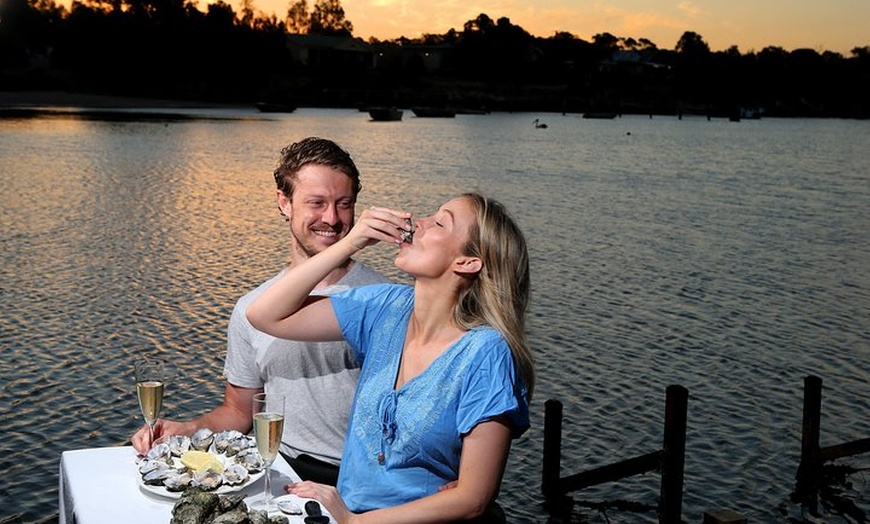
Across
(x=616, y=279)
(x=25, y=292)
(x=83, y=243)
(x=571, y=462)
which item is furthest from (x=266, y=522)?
(x=83, y=243)

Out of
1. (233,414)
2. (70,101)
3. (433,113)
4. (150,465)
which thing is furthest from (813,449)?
(433,113)

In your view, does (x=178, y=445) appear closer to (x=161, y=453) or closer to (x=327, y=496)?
(x=161, y=453)

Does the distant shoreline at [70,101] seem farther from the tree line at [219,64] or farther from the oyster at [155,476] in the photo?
the oyster at [155,476]

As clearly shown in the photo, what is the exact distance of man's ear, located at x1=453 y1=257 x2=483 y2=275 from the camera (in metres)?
4.01

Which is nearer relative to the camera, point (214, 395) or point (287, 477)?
point (287, 477)

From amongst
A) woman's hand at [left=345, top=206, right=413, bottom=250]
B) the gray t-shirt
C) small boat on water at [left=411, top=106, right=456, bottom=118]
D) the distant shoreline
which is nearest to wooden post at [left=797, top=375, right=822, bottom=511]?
the gray t-shirt

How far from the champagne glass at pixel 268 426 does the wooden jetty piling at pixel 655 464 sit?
20.0ft

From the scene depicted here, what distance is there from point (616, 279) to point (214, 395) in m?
12.8

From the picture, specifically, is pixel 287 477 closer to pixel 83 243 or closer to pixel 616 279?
pixel 616 279

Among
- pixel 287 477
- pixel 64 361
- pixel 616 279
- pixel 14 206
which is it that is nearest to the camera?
pixel 287 477

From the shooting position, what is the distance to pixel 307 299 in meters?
4.55

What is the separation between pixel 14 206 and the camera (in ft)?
109

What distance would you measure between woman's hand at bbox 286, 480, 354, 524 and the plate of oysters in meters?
0.19

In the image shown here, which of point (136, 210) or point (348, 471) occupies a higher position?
point (348, 471)
